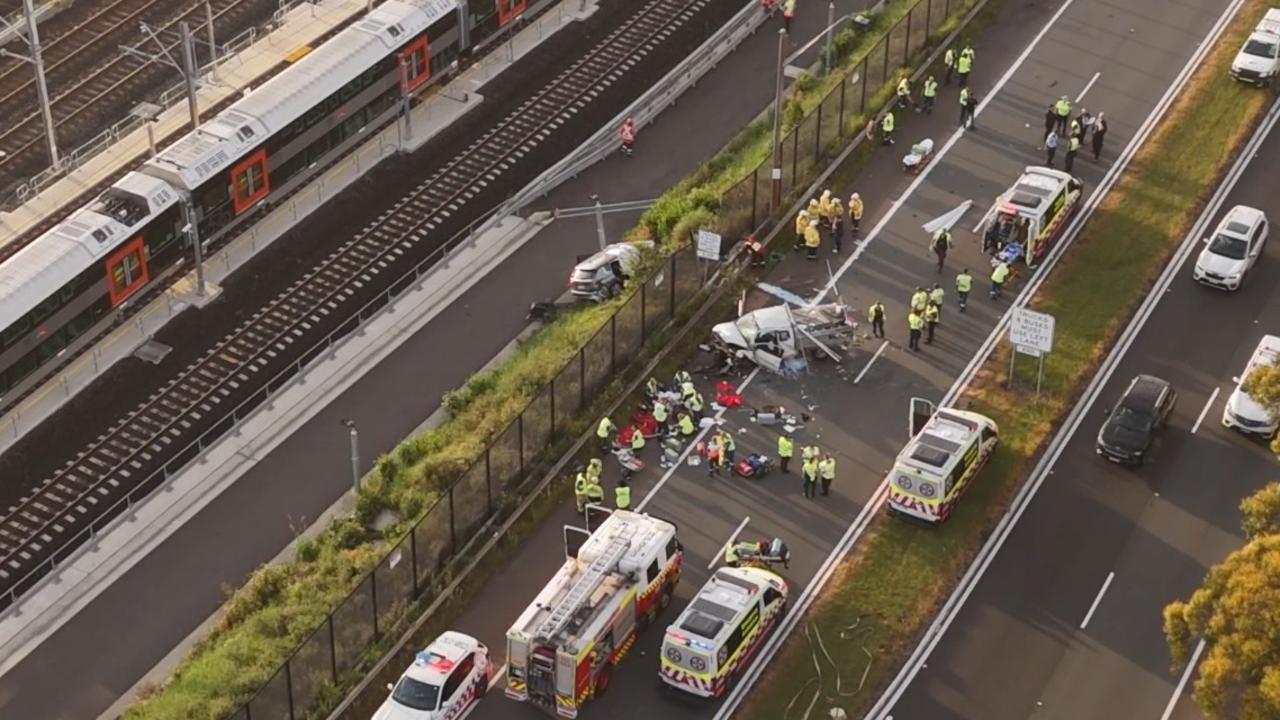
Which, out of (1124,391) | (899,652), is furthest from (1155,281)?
(899,652)

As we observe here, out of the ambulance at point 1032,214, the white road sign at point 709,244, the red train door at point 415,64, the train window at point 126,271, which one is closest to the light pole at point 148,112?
the train window at point 126,271

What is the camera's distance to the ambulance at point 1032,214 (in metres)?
68.6

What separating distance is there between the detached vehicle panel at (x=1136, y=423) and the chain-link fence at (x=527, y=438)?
1495cm

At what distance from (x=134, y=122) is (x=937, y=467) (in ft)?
122

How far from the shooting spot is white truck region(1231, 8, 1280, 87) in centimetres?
7838

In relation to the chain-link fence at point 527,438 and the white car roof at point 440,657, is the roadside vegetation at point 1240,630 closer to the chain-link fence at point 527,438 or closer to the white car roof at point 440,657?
the white car roof at point 440,657

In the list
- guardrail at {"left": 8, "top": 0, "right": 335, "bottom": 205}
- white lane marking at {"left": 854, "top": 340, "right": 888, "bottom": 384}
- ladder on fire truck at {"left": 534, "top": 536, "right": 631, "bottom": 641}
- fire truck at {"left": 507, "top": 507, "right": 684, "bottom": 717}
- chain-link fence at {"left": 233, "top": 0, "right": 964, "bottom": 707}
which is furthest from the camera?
guardrail at {"left": 8, "top": 0, "right": 335, "bottom": 205}

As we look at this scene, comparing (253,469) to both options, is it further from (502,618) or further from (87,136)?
(87,136)

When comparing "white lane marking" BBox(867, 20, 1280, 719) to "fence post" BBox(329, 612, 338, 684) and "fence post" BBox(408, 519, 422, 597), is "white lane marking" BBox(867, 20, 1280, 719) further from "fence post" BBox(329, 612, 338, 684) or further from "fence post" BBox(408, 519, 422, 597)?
"fence post" BBox(329, 612, 338, 684)

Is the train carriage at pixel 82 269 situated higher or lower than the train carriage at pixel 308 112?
lower

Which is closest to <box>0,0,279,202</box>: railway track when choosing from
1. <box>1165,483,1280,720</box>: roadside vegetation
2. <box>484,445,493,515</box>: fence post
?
<box>484,445,493,515</box>: fence post

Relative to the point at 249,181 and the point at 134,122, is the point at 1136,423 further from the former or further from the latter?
the point at 134,122

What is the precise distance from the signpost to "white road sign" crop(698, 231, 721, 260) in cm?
1023

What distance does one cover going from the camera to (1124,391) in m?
63.7
